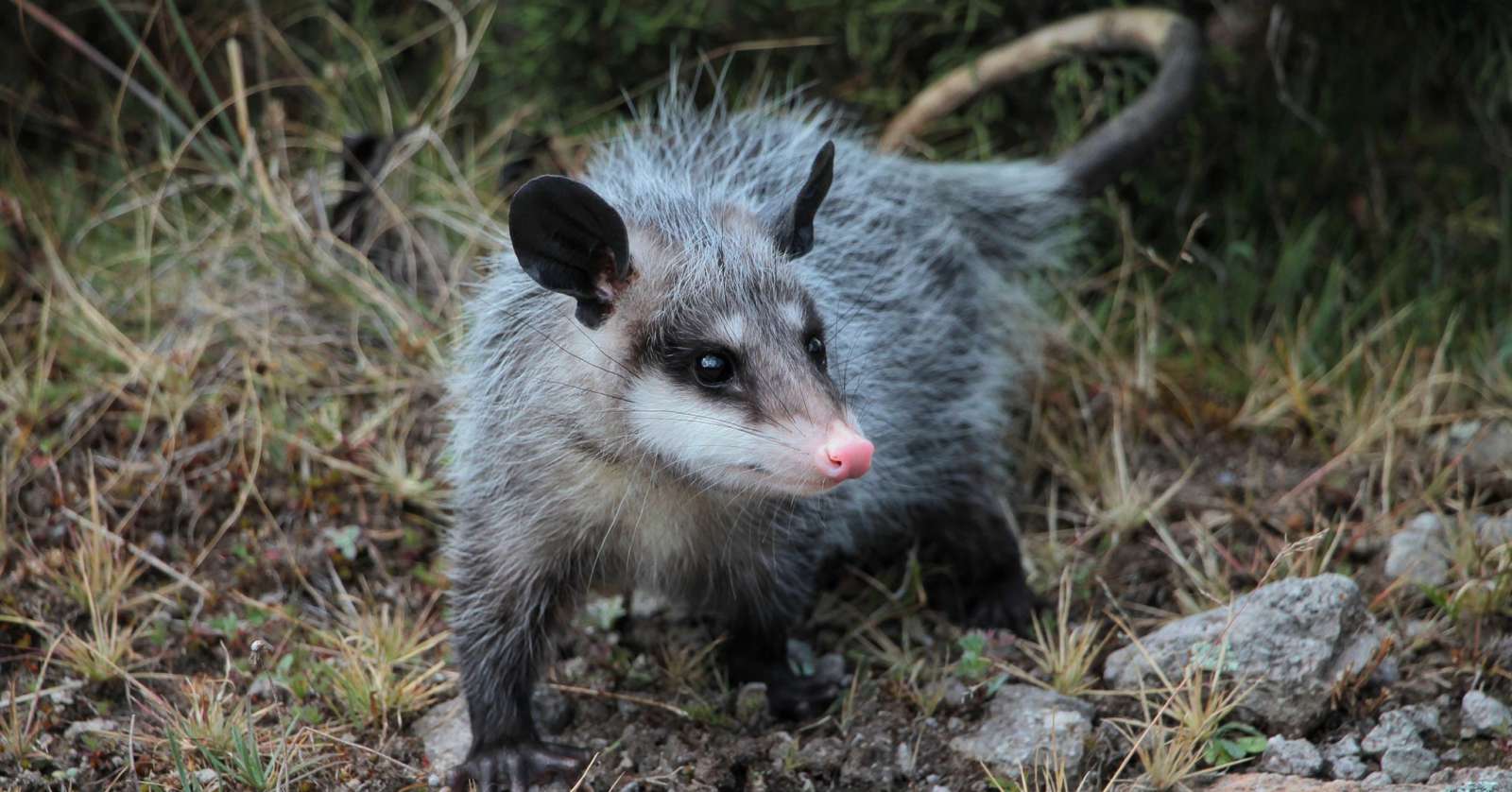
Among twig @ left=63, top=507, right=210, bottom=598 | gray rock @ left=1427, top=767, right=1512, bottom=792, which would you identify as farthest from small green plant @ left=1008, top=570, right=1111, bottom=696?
twig @ left=63, top=507, right=210, bottom=598

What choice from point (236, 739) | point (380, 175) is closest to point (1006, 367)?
point (380, 175)

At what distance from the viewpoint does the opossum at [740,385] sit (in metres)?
2.41

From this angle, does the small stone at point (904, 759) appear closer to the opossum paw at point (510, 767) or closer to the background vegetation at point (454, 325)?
the background vegetation at point (454, 325)

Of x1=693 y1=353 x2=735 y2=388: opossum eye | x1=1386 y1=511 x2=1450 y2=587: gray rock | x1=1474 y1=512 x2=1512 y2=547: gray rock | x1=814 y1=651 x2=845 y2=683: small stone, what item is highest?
x1=693 y1=353 x2=735 y2=388: opossum eye

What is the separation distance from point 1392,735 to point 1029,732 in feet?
2.26

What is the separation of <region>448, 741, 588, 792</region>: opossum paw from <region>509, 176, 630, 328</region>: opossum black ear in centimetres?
86

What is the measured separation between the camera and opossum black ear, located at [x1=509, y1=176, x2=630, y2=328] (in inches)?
92.0

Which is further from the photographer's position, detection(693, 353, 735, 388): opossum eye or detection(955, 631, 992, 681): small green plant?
detection(955, 631, 992, 681): small green plant

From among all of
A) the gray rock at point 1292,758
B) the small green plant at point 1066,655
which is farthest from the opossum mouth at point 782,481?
the gray rock at point 1292,758

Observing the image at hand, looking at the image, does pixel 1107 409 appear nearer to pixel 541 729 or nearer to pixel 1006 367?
pixel 1006 367

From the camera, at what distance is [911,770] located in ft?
9.10

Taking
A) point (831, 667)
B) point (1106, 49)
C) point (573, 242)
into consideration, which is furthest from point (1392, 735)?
point (1106, 49)

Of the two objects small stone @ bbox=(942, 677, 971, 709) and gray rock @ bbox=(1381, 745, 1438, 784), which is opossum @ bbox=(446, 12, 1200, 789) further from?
gray rock @ bbox=(1381, 745, 1438, 784)

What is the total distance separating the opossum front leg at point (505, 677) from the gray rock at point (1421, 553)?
1.90 metres
